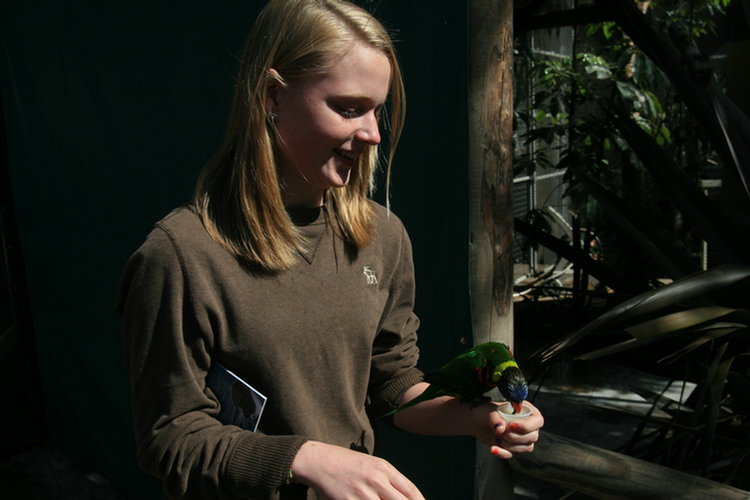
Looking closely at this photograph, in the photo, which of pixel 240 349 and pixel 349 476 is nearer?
pixel 349 476

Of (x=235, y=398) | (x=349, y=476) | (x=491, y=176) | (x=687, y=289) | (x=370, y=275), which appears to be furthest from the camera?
(x=687, y=289)

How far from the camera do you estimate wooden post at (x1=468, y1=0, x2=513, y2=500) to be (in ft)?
5.08

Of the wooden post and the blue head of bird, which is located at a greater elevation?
the wooden post

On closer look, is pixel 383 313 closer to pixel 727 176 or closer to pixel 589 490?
pixel 589 490

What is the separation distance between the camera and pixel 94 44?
2.71 meters

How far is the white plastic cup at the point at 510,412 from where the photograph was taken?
1.12 meters

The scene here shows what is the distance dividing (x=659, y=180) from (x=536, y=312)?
6.69 ft

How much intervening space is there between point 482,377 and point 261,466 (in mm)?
462

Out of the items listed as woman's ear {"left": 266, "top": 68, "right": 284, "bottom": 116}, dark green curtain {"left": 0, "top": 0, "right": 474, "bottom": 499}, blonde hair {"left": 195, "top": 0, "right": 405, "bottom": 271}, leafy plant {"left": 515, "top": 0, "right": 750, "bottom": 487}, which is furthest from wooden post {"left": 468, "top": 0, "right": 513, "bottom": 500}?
woman's ear {"left": 266, "top": 68, "right": 284, "bottom": 116}

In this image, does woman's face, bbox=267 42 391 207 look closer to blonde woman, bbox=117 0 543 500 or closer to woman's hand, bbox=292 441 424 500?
blonde woman, bbox=117 0 543 500

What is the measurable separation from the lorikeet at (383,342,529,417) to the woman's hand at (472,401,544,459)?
29 mm

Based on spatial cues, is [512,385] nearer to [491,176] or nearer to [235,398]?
[235,398]

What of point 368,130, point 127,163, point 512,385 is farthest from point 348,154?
point 127,163

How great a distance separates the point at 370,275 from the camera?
1.26m
